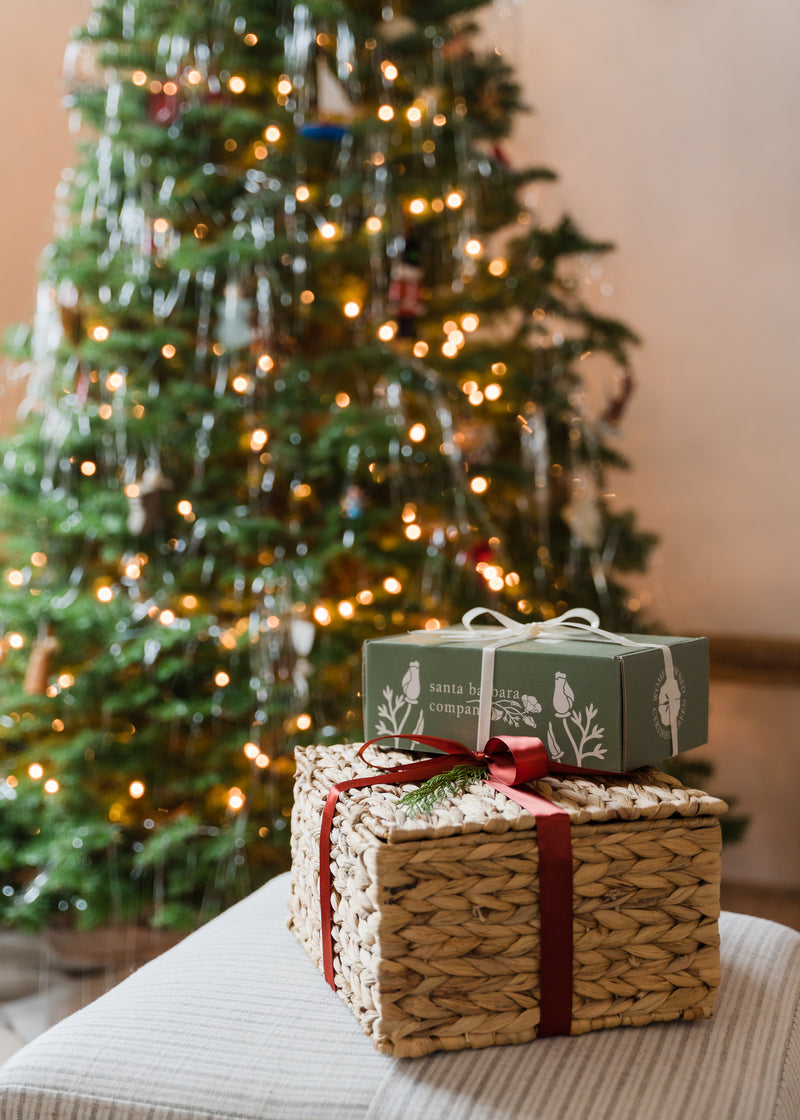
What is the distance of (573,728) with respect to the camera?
28.1 inches

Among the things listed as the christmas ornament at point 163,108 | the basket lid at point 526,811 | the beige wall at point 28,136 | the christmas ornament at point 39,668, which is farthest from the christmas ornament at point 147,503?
the basket lid at point 526,811

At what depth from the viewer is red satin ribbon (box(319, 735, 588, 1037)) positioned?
24.1 inches

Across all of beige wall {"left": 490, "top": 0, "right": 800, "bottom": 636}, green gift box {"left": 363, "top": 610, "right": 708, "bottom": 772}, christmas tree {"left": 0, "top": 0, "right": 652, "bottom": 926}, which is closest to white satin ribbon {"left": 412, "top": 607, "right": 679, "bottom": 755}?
green gift box {"left": 363, "top": 610, "right": 708, "bottom": 772}

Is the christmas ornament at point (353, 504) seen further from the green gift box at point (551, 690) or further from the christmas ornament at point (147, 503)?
the green gift box at point (551, 690)

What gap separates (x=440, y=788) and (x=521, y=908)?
11cm

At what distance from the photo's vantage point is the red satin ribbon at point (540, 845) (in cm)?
61

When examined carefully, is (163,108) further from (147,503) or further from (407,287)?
(147,503)

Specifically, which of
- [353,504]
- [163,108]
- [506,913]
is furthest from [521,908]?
[163,108]

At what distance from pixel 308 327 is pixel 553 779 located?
150cm

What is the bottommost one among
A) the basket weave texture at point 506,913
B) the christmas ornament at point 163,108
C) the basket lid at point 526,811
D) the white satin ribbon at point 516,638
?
the basket weave texture at point 506,913

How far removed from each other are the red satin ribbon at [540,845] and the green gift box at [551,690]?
3 cm

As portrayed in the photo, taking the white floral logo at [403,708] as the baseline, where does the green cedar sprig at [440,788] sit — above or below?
below

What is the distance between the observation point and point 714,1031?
64cm

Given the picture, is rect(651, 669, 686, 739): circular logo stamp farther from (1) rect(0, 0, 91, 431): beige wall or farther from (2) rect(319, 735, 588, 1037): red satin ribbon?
(1) rect(0, 0, 91, 431): beige wall
